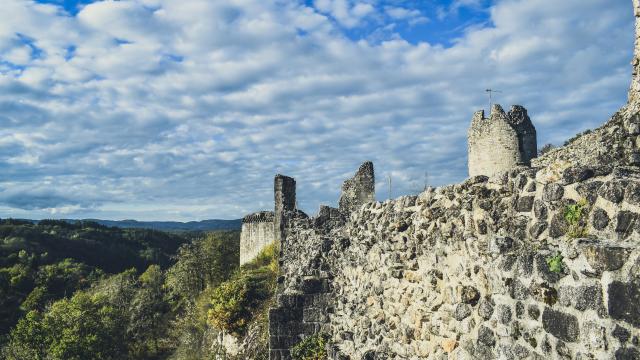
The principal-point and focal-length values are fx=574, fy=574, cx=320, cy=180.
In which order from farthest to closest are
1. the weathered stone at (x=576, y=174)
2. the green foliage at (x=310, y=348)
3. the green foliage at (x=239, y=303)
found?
the green foliage at (x=239, y=303)
the green foliage at (x=310, y=348)
the weathered stone at (x=576, y=174)

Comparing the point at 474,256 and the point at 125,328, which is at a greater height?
the point at 474,256

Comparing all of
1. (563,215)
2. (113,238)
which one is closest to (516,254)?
(563,215)

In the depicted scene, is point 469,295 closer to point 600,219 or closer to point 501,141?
point 600,219

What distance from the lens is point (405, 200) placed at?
6.45 m

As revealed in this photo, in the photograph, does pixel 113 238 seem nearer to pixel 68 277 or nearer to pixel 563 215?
pixel 68 277

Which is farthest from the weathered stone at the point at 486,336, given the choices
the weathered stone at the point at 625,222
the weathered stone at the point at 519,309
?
the weathered stone at the point at 625,222

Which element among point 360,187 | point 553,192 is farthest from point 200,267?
point 553,192

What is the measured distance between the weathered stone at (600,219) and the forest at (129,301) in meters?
9.99

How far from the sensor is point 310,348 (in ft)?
30.6

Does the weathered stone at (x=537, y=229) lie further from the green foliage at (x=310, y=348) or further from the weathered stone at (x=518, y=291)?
the green foliage at (x=310, y=348)

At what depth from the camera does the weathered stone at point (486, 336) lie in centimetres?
425

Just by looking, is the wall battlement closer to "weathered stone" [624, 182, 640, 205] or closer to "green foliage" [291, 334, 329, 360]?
"green foliage" [291, 334, 329, 360]

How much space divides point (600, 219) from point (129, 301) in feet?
152

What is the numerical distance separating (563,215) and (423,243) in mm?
2340
